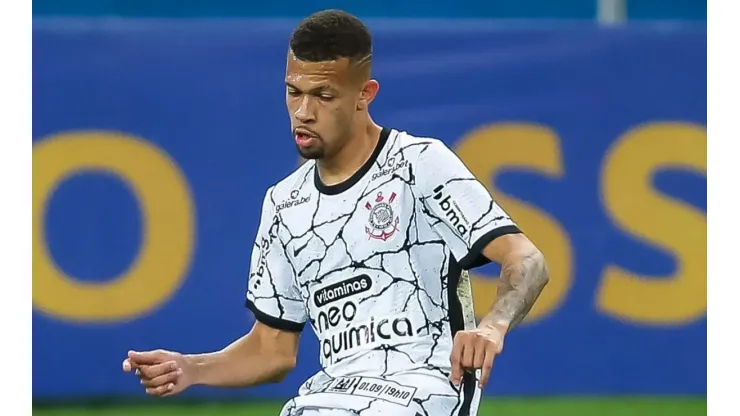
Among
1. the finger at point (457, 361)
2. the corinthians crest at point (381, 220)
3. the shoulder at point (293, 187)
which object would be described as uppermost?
the shoulder at point (293, 187)

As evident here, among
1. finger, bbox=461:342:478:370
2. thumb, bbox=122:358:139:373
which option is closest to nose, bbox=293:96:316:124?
thumb, bbox=122:358:139:373

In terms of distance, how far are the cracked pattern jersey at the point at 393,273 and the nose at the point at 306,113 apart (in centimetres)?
20

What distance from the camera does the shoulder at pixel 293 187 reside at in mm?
4199

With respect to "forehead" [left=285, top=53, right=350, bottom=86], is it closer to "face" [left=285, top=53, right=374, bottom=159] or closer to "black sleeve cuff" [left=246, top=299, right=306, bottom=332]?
"face" [left=285, top=53, right=374, bottom=159]

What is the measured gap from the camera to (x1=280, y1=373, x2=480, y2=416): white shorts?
3.81m

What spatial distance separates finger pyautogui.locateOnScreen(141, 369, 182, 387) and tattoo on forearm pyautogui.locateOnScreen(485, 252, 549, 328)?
0.87 meters

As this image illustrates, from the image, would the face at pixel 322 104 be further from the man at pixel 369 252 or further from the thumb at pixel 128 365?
the thumb at pixel 128 365

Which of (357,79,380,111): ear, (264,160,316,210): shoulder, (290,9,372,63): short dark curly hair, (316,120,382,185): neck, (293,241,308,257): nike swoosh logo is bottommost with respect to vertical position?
(293,241,308,257): nike swoosh logo

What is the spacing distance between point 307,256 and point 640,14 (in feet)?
19.3

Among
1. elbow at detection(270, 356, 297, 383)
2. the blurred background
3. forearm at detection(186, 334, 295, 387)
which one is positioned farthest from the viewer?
the blurred background

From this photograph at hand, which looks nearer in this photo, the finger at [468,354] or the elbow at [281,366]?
the finger at [468,354]

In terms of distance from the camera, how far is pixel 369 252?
13.1 ft

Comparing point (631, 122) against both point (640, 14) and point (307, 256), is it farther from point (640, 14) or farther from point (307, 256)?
point (307, 256)

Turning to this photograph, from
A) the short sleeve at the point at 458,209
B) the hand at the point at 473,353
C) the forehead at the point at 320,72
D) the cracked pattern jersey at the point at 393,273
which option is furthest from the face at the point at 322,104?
the hand at the point at 473,353
